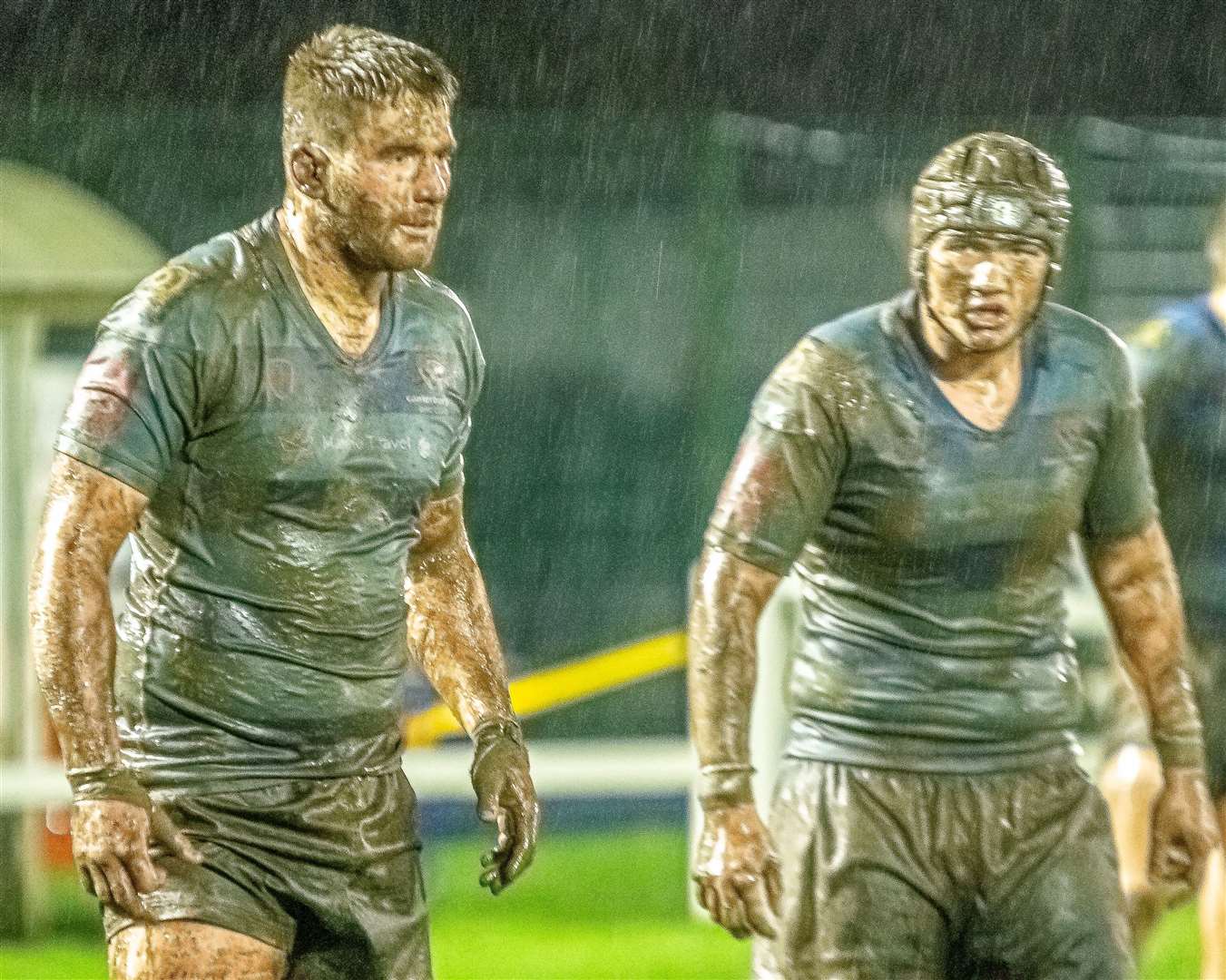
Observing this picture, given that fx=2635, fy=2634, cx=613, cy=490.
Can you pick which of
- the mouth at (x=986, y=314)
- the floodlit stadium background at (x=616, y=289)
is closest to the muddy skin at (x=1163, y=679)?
the mouth at (x=986, y=314)

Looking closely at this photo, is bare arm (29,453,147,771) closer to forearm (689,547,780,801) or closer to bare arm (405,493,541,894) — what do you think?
bare arm (405,493,541,894)

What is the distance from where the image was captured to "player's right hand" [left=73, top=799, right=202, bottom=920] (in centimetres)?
358

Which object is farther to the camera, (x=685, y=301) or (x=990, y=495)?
(x=685, y=301)

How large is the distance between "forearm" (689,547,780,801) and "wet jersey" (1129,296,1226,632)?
5.65 feet

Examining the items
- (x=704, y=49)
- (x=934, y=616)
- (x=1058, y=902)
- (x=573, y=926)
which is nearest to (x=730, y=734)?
(x=934, y=616)

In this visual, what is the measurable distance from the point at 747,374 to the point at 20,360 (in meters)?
2.50

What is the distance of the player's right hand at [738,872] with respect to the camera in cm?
414

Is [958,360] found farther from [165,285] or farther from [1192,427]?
[1192,427]

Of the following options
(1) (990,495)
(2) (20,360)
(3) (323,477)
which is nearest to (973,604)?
(1) (990,495)

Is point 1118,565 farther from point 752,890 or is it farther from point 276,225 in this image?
point 276,225

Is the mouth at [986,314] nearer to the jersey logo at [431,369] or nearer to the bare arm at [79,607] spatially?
the jersey logo at [431,369]

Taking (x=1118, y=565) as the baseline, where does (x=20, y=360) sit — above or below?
below

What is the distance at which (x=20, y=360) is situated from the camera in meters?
8.21

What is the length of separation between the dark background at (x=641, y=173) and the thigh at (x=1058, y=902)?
15.6 ft
